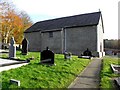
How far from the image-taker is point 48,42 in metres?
33.6

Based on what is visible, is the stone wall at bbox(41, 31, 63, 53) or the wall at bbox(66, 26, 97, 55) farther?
the stone wall at bbox(41, 31, 63, 53)

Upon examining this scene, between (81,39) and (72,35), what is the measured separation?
2.13m

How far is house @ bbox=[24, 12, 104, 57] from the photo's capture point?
91.3 ft

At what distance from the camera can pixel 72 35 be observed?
3019 cm

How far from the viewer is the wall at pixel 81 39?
2758cm

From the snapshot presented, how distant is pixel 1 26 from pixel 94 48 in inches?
928

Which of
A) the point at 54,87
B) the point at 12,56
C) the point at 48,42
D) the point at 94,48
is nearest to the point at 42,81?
the point at 54,87

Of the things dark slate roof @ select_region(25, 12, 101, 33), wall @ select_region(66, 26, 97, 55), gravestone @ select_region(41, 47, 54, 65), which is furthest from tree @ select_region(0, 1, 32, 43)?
gravestone @ select_region(41, 47, 54, 65)

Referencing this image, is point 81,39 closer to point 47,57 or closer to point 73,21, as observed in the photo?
point 73,21

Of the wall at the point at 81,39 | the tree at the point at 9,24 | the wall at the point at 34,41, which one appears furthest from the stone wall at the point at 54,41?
the tree at the point at 9,24

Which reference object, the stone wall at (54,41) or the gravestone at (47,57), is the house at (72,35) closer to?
the stone wall at (54,41)

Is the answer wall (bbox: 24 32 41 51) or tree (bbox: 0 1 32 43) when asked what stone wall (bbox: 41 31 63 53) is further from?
tree (bbox: 0 1 32 43)

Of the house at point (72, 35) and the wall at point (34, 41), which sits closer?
the house at point (72, 35)

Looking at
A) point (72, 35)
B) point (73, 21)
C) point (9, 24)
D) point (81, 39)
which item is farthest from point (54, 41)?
point (9, 24)
